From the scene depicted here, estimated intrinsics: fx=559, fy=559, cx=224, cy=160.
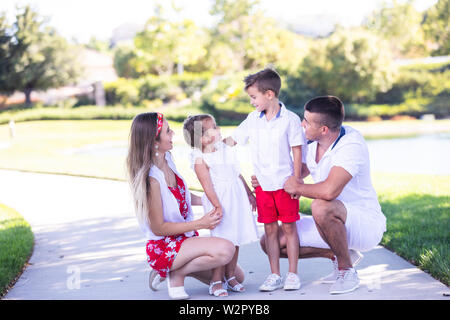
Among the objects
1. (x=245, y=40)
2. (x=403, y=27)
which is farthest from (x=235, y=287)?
(x=403, y=27)

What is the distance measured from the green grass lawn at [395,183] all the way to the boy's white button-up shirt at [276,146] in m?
1.06

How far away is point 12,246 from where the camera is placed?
17.5 feet

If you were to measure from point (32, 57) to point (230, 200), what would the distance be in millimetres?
36608

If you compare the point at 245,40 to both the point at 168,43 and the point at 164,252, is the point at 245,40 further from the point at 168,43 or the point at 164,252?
the point at 164,252

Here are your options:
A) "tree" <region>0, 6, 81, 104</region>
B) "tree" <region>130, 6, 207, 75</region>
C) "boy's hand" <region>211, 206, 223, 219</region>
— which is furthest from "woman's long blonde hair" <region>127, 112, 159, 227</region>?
"tree" <region>130, 6, 207, 75</region>

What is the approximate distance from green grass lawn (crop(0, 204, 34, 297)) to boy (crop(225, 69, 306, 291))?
2.00 meters

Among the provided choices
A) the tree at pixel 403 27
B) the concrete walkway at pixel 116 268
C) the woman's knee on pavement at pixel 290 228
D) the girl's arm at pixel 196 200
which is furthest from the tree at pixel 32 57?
the woman's knee on pavement at pixel 290 228

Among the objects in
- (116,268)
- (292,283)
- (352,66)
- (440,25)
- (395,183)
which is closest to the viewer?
(292,283)

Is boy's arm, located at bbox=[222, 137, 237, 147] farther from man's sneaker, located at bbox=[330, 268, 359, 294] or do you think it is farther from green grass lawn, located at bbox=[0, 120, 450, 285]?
man's sneaker, located at bbox=[330, 268, 359, 294]

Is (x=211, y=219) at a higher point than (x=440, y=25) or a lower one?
lower

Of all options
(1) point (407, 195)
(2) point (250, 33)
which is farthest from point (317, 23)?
(1) point (407, 195)

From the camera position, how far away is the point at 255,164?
4059mm

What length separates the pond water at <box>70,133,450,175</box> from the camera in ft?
50.2
